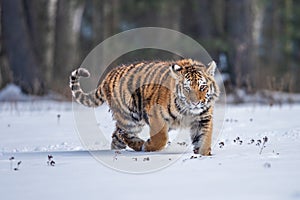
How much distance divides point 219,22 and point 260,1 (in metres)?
4.75

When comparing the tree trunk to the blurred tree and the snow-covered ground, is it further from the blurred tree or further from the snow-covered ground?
the blurred tree

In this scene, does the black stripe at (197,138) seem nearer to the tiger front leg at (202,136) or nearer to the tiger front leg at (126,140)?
the tiger front leg at (202,136)

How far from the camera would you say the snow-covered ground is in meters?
4.76

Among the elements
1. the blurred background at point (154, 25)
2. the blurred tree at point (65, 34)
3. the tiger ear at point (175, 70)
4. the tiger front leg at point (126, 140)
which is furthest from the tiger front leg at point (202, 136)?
the blurred tree at point (65, 34)

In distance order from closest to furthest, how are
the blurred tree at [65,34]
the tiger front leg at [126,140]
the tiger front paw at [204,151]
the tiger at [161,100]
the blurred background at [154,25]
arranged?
the tiger front paw at [204,151], the tiger at [161,100], the tiger front leg at [126,140], the blurred background at [154,25], the blurred tree at [65,34]

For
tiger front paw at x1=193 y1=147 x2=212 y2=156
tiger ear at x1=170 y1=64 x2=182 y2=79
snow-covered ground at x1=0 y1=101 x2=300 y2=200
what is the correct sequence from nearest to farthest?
snow-covered ground at x1=0 y1=101 x2=300 y2=200 < tiger front paw at x1=193 y1=147 x2=212 y2=156 < tiger ear at x1=170 y1=64 x2=182 y2=79

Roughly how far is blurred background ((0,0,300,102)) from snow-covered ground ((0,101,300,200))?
5.99m

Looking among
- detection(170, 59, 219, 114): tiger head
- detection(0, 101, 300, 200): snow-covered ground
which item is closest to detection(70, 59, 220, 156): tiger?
detection(170, 59, 219, 114): tiger head

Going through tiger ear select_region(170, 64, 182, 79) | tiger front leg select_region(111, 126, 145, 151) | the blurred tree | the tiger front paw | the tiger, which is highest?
the blurred tree

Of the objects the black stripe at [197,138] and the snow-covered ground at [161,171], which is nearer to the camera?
the snow-covered ground at [161,171]

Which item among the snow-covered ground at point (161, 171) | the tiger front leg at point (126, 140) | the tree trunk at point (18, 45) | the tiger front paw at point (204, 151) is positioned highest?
the tree trunk at point (18, 45)

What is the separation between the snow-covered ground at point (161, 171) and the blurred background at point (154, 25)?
5.99m

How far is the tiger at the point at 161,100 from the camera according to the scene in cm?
663

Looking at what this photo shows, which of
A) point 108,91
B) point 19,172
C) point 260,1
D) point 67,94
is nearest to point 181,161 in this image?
point 19,172
